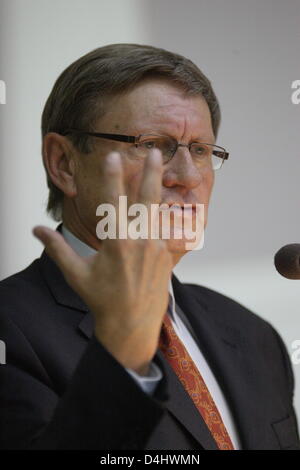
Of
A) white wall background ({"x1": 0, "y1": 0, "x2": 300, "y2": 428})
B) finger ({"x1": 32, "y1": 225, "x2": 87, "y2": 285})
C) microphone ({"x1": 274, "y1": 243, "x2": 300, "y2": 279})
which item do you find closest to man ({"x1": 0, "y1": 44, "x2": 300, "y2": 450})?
finger ({"x1": 32, "y1": 225, "x2": 87, "y2": 285})

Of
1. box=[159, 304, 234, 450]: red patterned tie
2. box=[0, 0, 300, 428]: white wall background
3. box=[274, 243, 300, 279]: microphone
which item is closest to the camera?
box=[274, 243, 300, 279]: microphone

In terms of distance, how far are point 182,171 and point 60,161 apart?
1.01ft

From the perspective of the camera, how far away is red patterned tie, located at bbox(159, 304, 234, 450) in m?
1.28

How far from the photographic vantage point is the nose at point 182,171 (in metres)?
1.41

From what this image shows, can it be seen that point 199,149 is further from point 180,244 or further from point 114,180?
point 114,180

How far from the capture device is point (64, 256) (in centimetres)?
90

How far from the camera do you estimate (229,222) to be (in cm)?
254

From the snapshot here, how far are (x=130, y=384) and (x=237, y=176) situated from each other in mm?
1752

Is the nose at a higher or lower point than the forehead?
lower

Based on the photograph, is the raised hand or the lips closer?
the raised hand

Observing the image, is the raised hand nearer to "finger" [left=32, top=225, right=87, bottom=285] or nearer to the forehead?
"finger" [left=32, top=225, right=87, bottom=285]

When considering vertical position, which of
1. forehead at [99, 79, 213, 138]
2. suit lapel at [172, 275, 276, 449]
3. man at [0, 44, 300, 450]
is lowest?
suit lapel at [172, 275, 276, 449]
